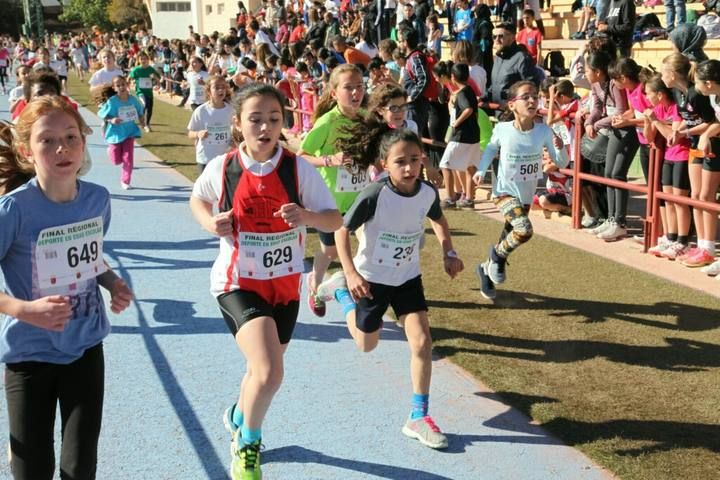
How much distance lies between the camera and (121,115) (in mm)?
12539

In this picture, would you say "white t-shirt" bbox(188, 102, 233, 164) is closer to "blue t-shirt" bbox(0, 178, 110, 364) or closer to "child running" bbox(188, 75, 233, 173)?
"child running" bbox(188, 75, 233, 173)

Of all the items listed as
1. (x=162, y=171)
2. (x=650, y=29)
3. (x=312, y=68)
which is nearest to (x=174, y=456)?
(x=162, y=171)

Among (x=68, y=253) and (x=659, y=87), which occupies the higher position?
(x=659, y=87)

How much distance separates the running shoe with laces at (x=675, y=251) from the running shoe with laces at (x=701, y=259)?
0.22m

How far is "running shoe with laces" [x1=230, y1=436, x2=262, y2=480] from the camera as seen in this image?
412cm

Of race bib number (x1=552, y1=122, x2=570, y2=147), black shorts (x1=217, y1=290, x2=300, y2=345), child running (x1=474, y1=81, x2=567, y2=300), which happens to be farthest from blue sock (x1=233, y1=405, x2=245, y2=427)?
race bib number (x1=552, y1=122, x2=570, y2=147)

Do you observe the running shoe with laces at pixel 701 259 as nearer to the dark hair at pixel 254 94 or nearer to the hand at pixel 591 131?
the hand at pixel 591 131

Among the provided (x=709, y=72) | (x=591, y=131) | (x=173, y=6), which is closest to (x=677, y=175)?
(x=709, y=72)

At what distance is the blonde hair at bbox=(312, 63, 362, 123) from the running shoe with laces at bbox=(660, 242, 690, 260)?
3.84 metres

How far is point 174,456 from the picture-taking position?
4.55 m

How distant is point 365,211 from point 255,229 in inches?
38.4

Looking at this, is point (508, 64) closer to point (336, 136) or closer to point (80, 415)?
point (336, 136)

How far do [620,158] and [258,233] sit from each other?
627 centimetres

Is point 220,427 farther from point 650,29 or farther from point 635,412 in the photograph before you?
point 650,29
